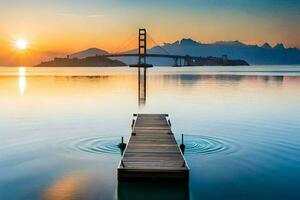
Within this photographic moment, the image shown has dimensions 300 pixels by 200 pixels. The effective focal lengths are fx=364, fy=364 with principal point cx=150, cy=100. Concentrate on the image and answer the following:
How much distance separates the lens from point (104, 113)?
25.5 m

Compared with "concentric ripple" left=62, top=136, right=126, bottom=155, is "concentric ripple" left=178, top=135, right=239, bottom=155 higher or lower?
higher

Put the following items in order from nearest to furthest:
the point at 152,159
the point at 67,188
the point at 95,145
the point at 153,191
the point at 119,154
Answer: the point at 153,191 → the point at 67,188 → the point at 152,159 → the point at 119,154 → the point at 95,145

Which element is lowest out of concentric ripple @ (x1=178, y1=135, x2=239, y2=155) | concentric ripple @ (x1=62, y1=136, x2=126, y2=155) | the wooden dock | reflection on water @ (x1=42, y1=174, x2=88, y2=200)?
reflection on water @ (x1=42, y1=174, x2=88, y2=200)

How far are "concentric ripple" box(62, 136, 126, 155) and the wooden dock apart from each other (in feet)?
3.88

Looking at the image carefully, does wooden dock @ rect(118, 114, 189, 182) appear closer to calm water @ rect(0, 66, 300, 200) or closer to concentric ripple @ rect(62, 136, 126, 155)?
calm water @ rect(0, 66, 300, 200)

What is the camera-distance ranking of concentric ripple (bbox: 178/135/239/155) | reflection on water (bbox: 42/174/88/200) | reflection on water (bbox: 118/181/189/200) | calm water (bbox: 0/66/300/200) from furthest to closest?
1. concentric ripple (bbox: 178/135/239/155)
2. calm water (bbox: 0/66/300/200)
3. reflection on water (bbox: 42/174/88/200)
4. reflection on water (bbox: 118/181/189/200)

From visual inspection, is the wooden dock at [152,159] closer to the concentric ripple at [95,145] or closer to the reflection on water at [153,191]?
the reflection on water at [153,191]

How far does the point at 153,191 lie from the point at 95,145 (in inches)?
240

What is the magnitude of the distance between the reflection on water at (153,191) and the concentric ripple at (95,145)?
407 centimetres

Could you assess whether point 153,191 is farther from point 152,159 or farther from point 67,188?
point 67,188

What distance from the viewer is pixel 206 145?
15000mm

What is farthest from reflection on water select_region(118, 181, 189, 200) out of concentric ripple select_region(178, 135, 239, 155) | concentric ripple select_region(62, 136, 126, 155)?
concentric ripple select_region(178, 135, 239, 155)

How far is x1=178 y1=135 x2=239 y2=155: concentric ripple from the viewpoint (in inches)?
549

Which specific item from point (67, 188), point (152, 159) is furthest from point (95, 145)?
point (152, 159)
